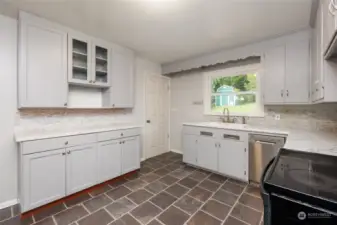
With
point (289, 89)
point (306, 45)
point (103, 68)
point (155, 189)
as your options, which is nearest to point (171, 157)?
point (155, 189)

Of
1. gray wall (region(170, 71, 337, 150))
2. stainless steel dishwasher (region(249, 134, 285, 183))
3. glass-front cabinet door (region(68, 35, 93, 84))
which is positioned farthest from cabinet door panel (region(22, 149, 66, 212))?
gray wall (region(170, 71, 337, 150))

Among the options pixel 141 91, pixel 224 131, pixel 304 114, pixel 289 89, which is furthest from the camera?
pixel 141 91

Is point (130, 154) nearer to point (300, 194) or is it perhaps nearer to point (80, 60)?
point (80, 60)

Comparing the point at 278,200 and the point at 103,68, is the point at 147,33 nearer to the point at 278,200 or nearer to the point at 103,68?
the point at 103,68

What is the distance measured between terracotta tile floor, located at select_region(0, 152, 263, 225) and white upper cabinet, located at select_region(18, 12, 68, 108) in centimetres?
136

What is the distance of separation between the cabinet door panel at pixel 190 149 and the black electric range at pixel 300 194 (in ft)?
7.89

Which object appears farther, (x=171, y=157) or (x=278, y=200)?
(x=171, y=157)

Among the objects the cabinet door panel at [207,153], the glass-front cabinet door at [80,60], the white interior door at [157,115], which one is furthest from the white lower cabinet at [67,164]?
the cabinet door panel at [207,153]

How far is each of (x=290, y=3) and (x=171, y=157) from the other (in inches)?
138

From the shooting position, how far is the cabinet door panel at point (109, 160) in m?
2.61

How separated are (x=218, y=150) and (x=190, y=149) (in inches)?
25.3

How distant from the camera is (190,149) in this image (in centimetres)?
347

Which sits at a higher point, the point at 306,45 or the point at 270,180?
the point at 306,45

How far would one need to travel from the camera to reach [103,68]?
296 centimetres
